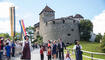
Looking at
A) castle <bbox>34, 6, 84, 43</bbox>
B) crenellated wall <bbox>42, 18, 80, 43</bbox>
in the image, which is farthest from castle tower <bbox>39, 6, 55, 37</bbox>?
crenellated wall <bbox>42, 18, 80, 43</bbox>

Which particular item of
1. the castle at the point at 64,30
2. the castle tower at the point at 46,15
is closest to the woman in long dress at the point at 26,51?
the castle at the point at 64,30

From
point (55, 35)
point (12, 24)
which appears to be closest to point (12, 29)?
point (12, 24)

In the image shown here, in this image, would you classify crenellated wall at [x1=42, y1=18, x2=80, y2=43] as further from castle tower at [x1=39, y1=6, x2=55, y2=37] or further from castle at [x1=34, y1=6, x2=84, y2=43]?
castle tower at [x1=39, y1=6, x2=55, y2=37]

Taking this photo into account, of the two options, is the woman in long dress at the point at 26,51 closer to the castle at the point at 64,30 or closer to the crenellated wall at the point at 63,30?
the castle at the point at 64,30

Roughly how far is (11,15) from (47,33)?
6129 cm

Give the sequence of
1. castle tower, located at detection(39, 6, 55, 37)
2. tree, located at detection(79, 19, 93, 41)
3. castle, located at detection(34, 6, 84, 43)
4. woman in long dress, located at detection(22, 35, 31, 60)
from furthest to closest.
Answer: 1. castle tower, located at detection(39, 6, 55, 37)
2. tree, located at detection(79, 19, 93, 41)
3. castle, located at detection(34, 6, 84, 43)
4. woman in long dress, located at detection(22, 35, 31, 60)

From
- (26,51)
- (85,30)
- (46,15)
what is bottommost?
(26,51)

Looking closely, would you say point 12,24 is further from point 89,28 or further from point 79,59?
point 89,28

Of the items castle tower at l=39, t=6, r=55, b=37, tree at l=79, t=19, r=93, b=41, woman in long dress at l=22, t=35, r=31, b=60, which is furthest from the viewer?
castle tower at l=39, t=6, r=55, b=37

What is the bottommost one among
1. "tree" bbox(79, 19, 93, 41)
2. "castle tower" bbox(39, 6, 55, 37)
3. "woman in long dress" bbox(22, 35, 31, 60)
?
"woman in long dress" bbox(22, 35, 31, 60)

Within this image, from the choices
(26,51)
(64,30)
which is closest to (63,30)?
(64,30)

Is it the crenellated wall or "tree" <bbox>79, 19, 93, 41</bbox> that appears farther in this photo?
"tree" <bbox>79, 19, 93, 41</bbox>

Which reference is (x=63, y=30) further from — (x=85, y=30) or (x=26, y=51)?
(x=26, y=51)

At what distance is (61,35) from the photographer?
2921 inches
